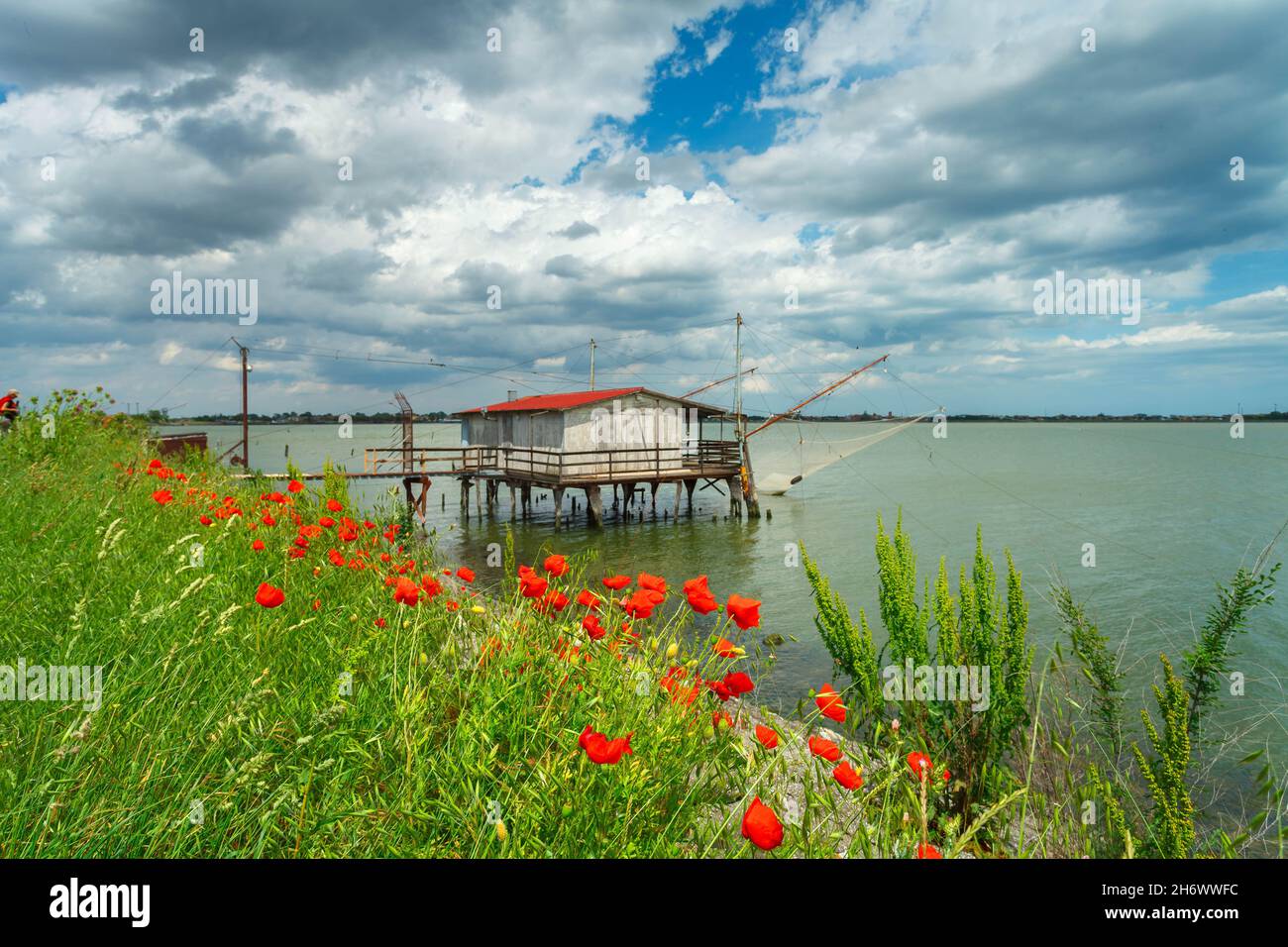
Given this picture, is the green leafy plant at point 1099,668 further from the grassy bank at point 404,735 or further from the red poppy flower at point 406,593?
the red poppy flower at point 406,593

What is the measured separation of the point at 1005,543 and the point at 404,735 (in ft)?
92.8

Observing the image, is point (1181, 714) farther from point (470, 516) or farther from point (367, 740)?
point (470, 516)

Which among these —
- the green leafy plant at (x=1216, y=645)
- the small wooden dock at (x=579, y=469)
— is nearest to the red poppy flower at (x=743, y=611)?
the green leafy plant at (x=1216, y=645)

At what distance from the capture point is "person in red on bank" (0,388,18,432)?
36.4 feet

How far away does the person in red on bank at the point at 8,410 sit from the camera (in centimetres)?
1111

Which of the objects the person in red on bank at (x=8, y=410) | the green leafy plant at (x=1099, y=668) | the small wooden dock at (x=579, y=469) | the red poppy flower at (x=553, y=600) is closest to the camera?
the red poppy flower at (x=553, y=600)

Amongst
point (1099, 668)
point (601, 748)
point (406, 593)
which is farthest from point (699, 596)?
point (1099, 668)

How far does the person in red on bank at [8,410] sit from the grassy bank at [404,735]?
26.3ft

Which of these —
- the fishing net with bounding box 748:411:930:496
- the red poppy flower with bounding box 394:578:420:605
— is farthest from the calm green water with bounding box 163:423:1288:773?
the red poppy flower with bounding box 394:578:420:605

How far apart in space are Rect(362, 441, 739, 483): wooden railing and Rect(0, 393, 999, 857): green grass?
24.9m

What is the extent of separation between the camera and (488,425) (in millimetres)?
37969
